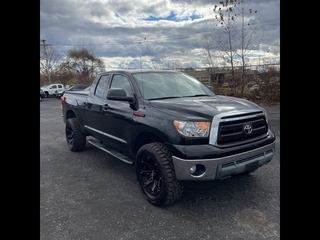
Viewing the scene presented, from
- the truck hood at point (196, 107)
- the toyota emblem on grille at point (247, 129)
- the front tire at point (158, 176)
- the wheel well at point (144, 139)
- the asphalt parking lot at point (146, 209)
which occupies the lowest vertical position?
the asphalt parking lot at point (146, 209)

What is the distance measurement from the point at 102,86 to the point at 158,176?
2.34 m

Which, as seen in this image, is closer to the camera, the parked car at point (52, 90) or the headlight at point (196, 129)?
the headlight at point (196, 129)

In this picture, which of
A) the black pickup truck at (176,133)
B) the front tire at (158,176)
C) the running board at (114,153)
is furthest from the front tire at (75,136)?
the front tire at (158,176)

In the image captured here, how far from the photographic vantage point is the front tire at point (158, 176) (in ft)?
9.66

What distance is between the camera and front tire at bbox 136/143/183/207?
2.95m

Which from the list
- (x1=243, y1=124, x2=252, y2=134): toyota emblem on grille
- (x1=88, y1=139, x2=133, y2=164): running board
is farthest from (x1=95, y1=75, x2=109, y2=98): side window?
(x1=243, y1=124, x2=252, y2=134): toyota emblem on grille

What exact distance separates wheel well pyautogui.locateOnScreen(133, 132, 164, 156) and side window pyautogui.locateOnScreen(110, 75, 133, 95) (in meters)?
0.79

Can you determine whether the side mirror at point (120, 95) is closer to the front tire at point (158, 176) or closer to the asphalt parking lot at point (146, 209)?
the front tire at point (158, 176)

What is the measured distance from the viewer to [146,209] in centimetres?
310

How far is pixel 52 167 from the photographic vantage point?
4.80m

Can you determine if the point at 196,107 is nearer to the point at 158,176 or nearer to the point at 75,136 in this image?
the point at 158,176

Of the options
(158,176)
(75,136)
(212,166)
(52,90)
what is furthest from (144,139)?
(52,90)

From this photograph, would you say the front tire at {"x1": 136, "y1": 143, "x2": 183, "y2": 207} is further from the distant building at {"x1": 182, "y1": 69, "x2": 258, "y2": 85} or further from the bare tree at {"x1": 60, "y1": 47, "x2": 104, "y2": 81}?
the bare tree at {"x1": 60, "y1": 47, "x2": 104, "y2": 81}
